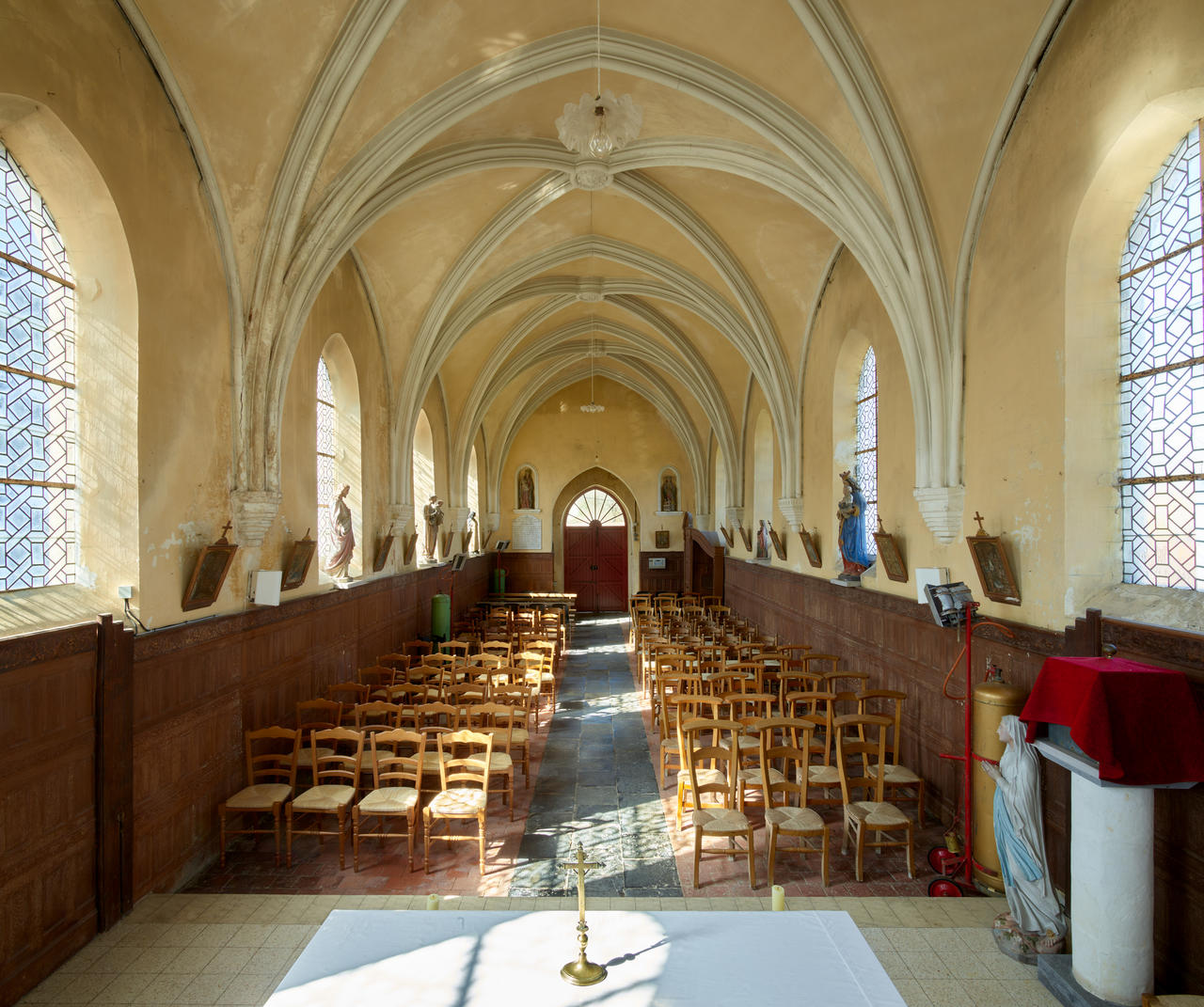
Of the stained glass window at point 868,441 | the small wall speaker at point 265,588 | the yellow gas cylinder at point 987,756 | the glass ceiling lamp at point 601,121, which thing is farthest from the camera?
the stained glass window at point 868,441

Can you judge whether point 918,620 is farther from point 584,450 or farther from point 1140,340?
point 584,450

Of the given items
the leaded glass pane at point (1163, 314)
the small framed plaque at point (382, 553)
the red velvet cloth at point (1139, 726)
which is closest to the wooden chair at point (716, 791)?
the red velvet cloth at point (1139, 726)

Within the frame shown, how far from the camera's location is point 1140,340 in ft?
18.0

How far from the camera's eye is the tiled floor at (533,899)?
463 centimetres

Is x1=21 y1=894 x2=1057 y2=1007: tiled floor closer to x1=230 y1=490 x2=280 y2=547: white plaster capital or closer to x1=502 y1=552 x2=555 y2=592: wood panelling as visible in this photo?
x1=230 y1=490 x2=280 y2=547: white plaster capital

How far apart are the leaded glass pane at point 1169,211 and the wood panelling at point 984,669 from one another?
2589mm

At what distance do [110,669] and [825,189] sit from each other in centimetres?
813

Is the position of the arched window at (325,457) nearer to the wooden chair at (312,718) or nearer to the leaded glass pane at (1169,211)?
the wooden chair at (312,718)

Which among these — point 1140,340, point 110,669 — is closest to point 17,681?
point 110,669

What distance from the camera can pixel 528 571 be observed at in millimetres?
26359

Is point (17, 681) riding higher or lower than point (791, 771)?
higher

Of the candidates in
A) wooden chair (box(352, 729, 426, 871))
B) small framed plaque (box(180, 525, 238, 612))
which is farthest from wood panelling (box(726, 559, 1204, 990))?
small framed plaque (box(180, 525, 238, 612))

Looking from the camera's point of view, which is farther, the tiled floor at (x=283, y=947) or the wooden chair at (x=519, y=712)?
the wooden chair at (x=519, y=712)

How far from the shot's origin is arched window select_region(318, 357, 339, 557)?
35.9 ft
